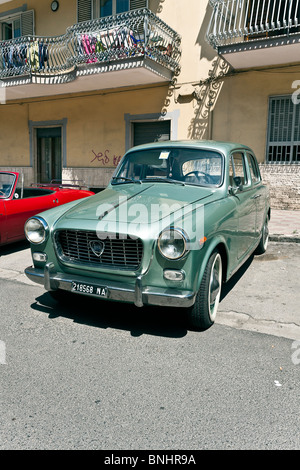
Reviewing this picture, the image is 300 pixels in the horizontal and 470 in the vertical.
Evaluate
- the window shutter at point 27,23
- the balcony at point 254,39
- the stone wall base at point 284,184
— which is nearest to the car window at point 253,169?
the balcony at point 254,39

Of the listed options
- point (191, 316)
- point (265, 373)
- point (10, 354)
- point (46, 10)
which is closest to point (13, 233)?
point (10, 354)

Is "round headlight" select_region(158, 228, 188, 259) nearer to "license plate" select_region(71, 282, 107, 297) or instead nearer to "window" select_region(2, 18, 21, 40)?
"license plate" select_region(71, 282, 107, 297)

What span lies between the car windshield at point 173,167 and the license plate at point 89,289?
159 centimetres

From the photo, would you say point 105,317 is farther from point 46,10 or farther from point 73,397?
point 46,10

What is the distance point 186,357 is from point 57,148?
13.6 metres

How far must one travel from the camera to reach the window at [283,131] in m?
10.7

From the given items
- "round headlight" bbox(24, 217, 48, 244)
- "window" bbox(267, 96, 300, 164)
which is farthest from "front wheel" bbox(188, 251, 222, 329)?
"window" bbox(267, 96, 300, 164)

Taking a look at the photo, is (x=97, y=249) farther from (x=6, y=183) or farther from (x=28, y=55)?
(x=28, y=55)

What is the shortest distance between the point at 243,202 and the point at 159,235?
68.1 inches

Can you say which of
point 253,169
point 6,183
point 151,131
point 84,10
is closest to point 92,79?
point 151,131

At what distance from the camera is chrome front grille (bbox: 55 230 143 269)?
331cm

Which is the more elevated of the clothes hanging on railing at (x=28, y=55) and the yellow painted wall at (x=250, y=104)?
the clothes hanging on railing at (x=28, y=55)

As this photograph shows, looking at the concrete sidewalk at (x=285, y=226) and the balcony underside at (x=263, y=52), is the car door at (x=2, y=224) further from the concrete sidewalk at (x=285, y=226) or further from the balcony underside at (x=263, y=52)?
the balcony underside at (x=263, y=52)

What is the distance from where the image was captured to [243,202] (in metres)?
4.53
